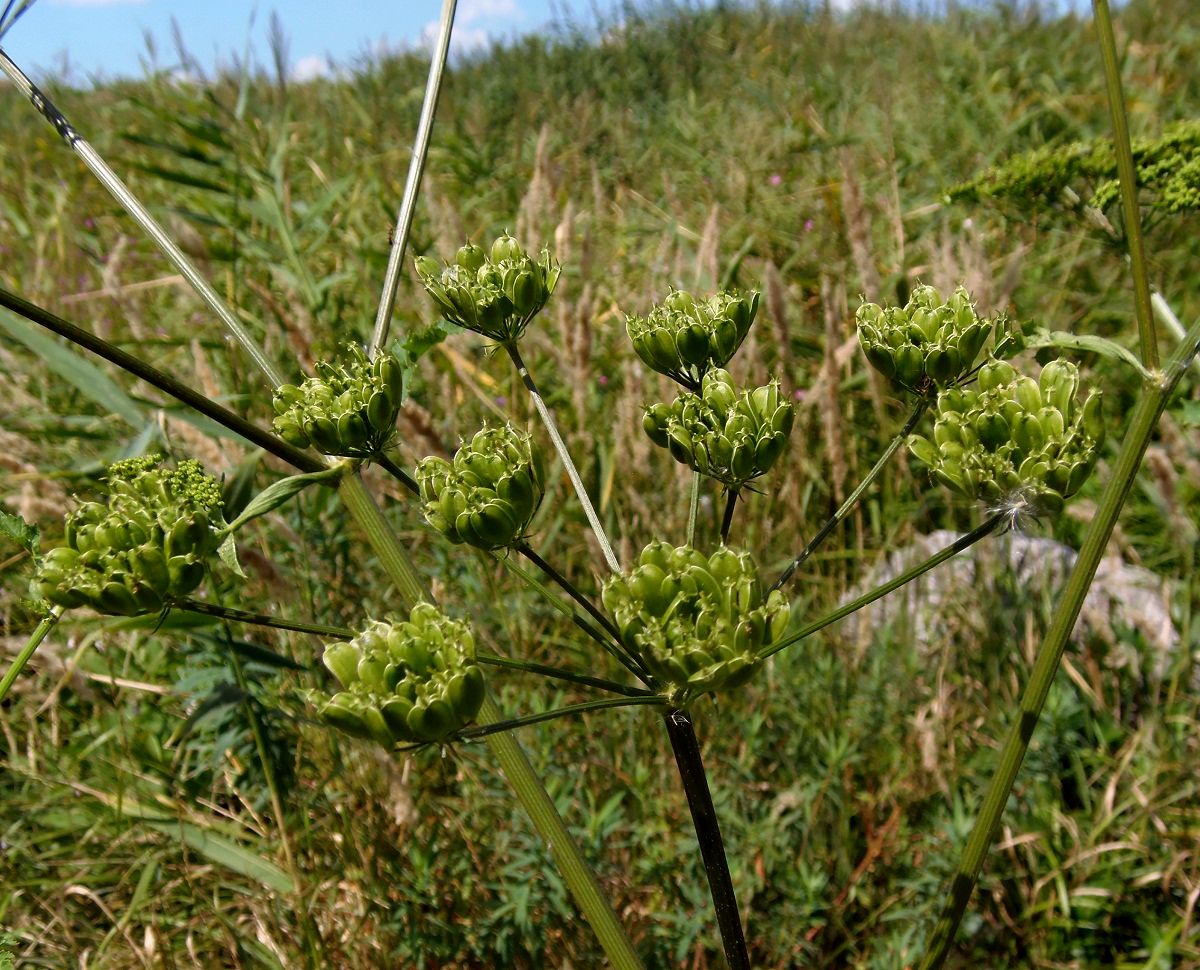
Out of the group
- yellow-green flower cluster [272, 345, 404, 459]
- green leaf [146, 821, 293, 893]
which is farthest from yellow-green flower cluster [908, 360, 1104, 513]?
green leaf [146, 821, 293, 893]

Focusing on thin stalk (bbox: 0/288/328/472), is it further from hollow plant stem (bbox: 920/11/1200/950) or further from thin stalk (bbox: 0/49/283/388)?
hollow plant stem (bbox: 920/11/1200/950)

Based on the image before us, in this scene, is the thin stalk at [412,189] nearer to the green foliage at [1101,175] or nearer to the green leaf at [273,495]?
the green leaf at [273,495]

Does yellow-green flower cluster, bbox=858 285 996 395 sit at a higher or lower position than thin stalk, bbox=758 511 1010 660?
higher

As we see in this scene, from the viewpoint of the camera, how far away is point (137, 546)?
151 cm

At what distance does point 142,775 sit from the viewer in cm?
332

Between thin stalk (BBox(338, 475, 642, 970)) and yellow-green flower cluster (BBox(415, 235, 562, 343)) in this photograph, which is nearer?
thin stalk (BBox(338, 475, 642, 970))

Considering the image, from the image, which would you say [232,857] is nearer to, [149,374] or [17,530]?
[17,530]

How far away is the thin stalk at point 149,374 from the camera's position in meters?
1.43

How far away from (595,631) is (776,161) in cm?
585

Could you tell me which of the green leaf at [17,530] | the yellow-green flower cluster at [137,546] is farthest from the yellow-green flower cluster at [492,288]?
the green leaf at [17,530]

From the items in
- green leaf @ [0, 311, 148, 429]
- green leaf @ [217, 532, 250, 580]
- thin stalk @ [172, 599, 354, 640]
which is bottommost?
thin stalk @ [172, 599, 354, 640]

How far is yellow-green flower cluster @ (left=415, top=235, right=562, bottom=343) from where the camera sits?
186 centimetres

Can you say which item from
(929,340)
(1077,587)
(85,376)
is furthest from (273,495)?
(85,376)

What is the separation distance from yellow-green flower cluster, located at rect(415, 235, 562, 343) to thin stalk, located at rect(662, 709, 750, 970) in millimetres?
807
